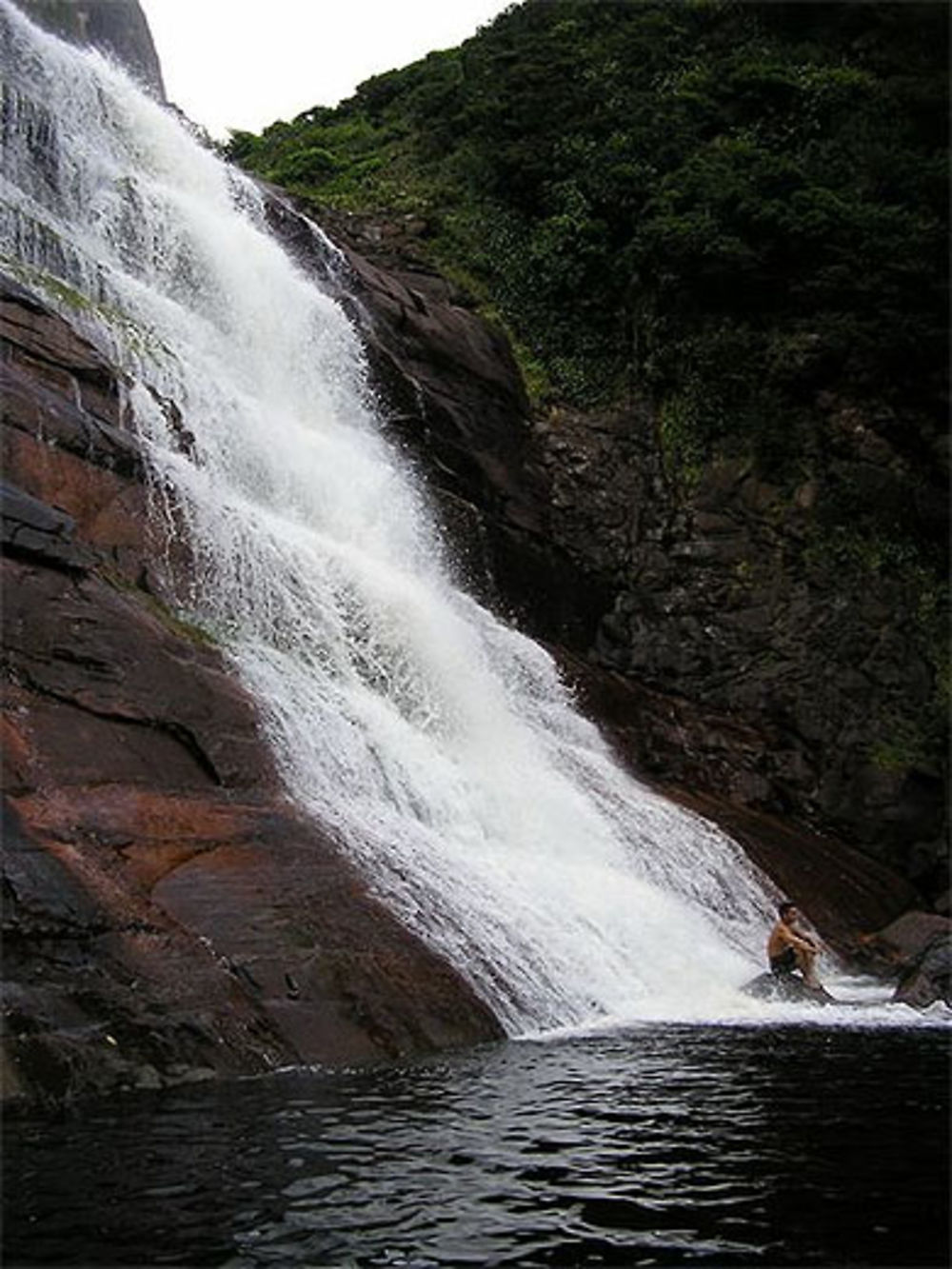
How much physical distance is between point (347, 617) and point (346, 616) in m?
0.02

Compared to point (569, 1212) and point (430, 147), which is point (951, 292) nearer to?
point (430, 147)

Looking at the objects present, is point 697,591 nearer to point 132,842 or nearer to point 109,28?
point 132,842

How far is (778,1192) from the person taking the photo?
6664 millimetres

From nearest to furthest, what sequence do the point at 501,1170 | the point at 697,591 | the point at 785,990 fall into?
1. the point at 501,1170
2. the point at 785,990
3. the point at 697,591

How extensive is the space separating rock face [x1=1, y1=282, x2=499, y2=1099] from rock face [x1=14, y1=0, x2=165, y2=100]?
19.6 meters

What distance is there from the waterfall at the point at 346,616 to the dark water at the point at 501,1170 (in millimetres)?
2890

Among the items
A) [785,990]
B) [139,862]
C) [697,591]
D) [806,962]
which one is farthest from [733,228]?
[139,862]

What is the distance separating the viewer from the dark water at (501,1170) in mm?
5910

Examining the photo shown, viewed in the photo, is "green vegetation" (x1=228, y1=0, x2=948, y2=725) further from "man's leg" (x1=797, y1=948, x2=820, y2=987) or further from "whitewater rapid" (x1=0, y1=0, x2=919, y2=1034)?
"man's leg" (x1=797, y1=948, x2=820, y2=987)

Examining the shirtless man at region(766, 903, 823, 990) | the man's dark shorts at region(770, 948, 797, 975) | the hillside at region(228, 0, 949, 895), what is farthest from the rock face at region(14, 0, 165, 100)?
the man's dark shorts at region(770, 948, 797, 975)

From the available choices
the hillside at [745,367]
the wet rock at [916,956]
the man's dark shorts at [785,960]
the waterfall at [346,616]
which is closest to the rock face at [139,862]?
the waterfall at [346,616]

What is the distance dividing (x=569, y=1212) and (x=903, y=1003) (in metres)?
8.87

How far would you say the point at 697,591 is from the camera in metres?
26.0

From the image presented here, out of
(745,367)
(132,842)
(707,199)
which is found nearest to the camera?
(132,842)
